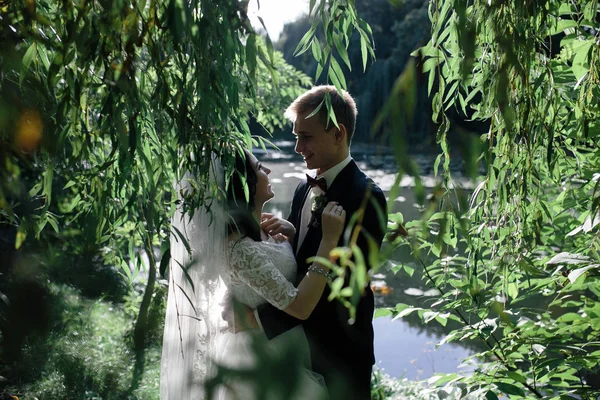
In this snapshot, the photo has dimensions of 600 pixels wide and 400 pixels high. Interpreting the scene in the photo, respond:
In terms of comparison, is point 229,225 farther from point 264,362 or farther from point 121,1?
point 264,362

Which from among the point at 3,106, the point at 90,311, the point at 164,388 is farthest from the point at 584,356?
the point at 90,311

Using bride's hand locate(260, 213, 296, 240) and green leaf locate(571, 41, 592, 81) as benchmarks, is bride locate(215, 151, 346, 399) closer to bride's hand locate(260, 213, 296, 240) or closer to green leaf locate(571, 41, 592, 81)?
bride's hand locate(260, 213, 296, 240)

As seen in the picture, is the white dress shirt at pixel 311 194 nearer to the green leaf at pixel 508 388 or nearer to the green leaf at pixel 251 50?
the green leaf at pixel 508 388

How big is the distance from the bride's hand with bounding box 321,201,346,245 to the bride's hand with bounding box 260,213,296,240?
40cm

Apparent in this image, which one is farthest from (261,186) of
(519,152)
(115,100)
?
(115,100)

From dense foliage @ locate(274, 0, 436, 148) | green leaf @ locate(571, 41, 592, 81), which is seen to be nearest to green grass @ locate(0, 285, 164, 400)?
green leaf @ locate(571, 41, 592, 81)

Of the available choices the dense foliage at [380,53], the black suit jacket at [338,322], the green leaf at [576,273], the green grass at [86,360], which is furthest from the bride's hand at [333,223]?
the dense foliage at [380,53]

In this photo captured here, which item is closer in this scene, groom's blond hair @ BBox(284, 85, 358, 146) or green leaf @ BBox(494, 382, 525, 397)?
green leaf @ BBox(494, 382, 525, 397)

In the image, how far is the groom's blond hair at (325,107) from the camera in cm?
213

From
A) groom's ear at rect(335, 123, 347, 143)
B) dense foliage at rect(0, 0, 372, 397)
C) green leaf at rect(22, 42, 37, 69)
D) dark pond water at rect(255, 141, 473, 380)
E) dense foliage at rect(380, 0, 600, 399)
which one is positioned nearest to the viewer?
dense foliage at rect(0, 0, 372, 397)

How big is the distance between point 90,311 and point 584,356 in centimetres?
446

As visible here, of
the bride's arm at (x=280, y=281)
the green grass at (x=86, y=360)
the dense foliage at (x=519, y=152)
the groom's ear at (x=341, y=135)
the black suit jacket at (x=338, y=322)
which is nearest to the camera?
the dense foliage at (x=519, y=152)

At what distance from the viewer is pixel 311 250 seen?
2.12 m

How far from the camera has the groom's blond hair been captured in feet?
6.99
